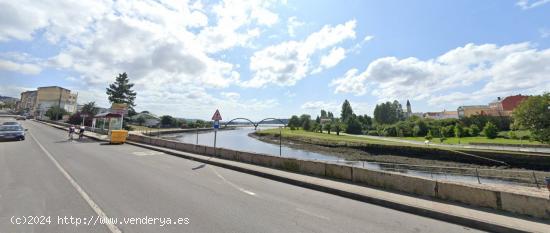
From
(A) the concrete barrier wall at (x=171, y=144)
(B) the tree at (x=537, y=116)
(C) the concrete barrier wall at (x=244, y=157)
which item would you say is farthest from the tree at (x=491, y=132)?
(A) the concrete barrier wall at (x=171, y=144)

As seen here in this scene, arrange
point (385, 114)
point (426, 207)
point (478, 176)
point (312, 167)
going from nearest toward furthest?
point (426, 207) < point (312, 167) < point (478, 176) < point (385, 114)

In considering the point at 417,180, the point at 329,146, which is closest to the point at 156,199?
the point at 417,180

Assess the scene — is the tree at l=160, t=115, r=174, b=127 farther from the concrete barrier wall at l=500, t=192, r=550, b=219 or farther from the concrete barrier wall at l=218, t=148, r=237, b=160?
the concrete barrier wall at l=500, t=192, r=550, b=219

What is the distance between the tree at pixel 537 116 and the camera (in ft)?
120

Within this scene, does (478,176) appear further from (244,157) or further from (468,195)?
(244,157)

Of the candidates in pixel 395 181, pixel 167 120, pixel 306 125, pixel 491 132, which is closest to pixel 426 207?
pixel 395 181

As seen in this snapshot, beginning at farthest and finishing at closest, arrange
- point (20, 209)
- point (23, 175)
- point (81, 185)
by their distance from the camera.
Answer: point (23, 175) → point (81, 185) → point (20, 209)

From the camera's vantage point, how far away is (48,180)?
802 centimetres

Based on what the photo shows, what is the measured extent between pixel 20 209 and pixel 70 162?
Answer: 728cm

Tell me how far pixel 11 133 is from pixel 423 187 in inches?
1139

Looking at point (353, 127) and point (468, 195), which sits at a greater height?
point (353, 127)

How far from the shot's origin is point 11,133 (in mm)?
20891

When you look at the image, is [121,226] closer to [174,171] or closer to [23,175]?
[174,171]

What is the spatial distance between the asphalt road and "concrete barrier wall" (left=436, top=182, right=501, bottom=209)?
4.05 feet
